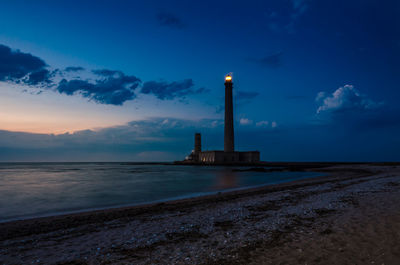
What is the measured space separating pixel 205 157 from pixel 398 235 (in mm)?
82592

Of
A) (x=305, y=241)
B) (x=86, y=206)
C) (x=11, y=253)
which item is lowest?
(x=86, y=206)

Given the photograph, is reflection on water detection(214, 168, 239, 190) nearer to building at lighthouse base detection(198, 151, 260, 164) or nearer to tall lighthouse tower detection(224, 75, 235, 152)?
tall lighthouse tower detection(224, 75, 235, 152)

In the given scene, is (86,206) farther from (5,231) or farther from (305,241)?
(305,241)

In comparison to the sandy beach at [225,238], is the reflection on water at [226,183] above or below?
below

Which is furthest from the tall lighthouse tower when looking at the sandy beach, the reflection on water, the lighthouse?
the sandy beach

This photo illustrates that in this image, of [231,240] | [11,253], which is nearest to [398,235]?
[231,240]

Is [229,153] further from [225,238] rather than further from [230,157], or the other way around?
[225,238]

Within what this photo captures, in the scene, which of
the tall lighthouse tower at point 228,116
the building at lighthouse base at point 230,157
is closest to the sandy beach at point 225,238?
the tall lighthouse tower at point 228,116

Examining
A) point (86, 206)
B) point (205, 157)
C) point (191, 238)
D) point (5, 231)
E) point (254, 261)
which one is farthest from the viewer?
point (205, 157)

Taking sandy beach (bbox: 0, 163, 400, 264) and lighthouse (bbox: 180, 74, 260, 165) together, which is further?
lighthouse (bbox: 180, 74, 260, 165)

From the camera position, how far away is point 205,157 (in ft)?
288

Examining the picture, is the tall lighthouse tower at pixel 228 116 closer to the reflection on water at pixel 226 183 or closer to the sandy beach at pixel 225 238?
the reflection on water at pixel 226 183

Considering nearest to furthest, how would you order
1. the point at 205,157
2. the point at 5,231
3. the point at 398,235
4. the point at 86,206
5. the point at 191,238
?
the point at 398,235, the point at 191,238, the point at 5,231, the point at 86,206, the point at 205,157

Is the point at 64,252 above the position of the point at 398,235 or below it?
below
